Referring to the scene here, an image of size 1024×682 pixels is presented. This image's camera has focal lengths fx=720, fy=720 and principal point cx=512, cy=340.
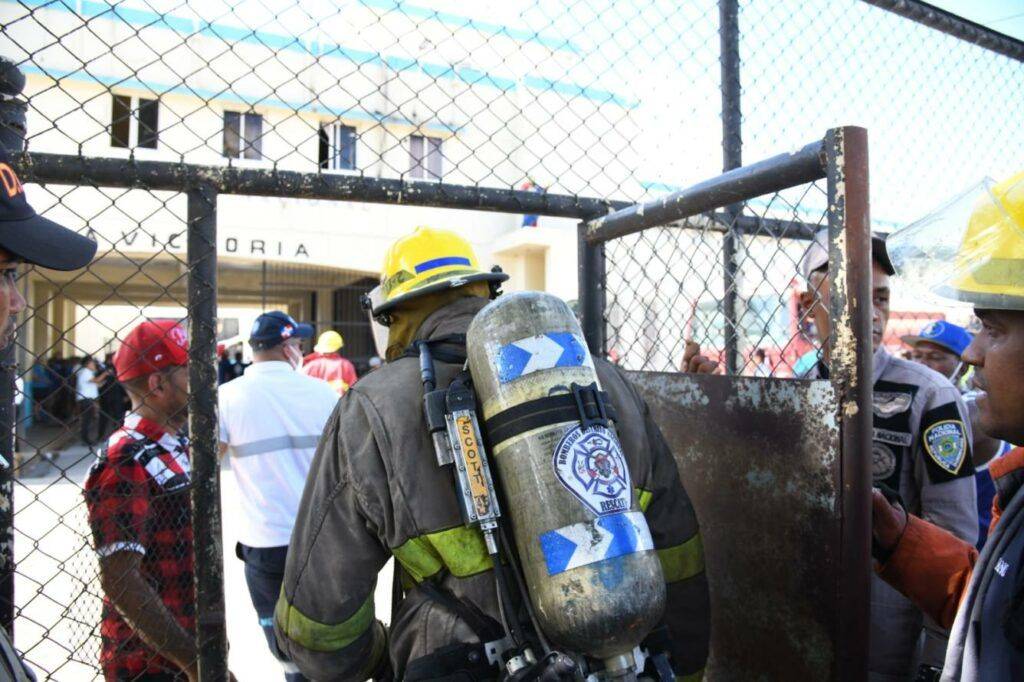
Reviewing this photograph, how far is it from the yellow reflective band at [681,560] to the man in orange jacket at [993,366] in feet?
1.90

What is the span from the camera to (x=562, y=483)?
1368 millimetres

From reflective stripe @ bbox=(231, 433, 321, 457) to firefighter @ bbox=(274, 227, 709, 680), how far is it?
6.47ft

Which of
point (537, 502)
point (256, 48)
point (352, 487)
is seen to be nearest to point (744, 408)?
point (537, 502)

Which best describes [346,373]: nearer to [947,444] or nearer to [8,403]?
[8,403]

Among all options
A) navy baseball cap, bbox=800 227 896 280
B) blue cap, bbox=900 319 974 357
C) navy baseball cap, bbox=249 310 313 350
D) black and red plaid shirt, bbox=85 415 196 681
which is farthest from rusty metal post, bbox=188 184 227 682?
Answer: blue cap, bbox=900 319 974 357

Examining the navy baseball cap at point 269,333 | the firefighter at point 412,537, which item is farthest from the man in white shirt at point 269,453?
the firefighter at point 412,537

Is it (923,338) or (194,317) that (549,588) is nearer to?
(194,317)

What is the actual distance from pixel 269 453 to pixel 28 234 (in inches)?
93.3

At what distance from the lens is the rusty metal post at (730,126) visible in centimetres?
257

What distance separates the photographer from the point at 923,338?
421 centimetres

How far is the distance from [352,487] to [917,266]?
1.25m

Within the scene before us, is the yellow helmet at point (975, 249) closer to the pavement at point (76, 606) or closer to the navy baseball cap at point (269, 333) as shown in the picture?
the pavement at point (76, 606)

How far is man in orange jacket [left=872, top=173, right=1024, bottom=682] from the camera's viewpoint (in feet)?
3.93

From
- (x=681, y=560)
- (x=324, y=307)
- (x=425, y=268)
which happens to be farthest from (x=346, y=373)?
(x=324, y=307)
